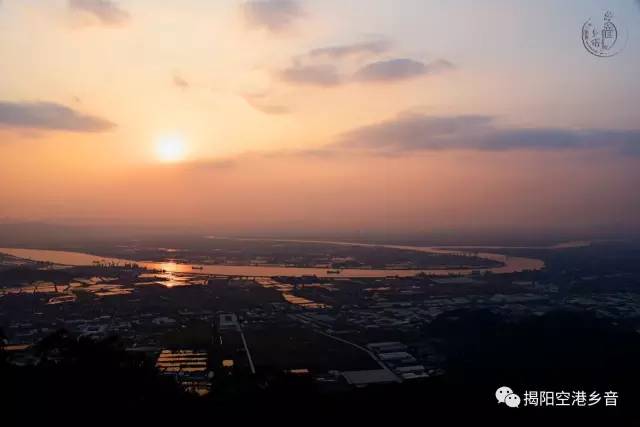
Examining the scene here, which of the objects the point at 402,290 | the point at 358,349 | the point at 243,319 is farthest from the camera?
the point at 402,290

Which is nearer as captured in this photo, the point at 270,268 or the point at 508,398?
the point at 508,398

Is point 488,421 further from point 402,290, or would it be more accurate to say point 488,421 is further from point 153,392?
point 402,290

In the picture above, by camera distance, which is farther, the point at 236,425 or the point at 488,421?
the point at 488,421

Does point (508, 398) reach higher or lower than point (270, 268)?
higher

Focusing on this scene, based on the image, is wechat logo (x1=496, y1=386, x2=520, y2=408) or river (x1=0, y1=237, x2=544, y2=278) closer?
wechat logo (x1=496, y1=386, x2=520, y2=408)

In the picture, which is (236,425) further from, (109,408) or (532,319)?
(532,319)

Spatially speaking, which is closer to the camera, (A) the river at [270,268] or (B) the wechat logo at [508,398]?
(B) the wechat logo at [508,398]

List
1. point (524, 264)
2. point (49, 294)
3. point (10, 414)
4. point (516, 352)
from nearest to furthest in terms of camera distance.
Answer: point (10, 414) → point (516, 352) → point (49, 294) → point (524, 264)

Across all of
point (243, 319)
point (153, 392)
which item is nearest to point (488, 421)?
point (153, 392)

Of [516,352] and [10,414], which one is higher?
[10,414]
